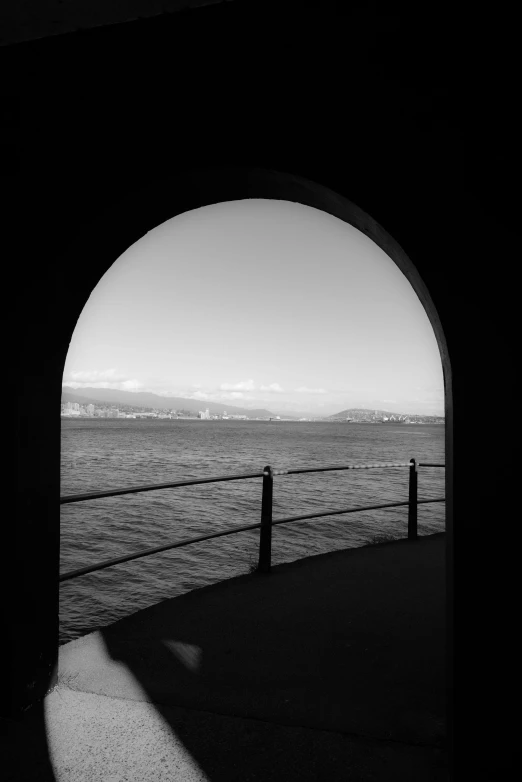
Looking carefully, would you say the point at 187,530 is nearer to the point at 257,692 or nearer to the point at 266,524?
the point at 266,524

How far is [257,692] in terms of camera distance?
2.68 meters

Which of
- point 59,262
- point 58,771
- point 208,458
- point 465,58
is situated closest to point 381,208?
point 465,58

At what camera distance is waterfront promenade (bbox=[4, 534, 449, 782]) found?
7.01 feet

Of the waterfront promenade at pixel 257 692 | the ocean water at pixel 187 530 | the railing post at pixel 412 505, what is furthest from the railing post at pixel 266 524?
the ocean water at pixel 187 530

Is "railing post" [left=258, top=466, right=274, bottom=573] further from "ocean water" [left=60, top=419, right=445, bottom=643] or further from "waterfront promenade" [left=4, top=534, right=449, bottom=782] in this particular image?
"ocean water" [left=60, top=419, right=445, bottom=643]

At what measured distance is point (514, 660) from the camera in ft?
6.31

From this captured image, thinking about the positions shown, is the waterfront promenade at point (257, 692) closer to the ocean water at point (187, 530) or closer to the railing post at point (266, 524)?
the railing post at point (266, 524)

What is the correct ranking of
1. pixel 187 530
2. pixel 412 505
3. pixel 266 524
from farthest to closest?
pixel 187 530 → pixel 412 505 → pixel 266 524

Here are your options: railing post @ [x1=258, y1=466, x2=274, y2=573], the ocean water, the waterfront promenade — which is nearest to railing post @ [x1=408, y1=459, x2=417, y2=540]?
the waterfront promenade

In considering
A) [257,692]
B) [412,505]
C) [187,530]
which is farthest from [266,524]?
[187,530]

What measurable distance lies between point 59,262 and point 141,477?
38.7 metres

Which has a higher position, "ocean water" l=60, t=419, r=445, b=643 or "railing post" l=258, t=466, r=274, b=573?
"railing post" l=258, t=466, r=274, b=573

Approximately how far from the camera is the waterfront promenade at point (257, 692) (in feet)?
7.01

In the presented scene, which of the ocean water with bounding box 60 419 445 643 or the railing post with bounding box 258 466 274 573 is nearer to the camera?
the railing post with bounding box 258 466 274 573
